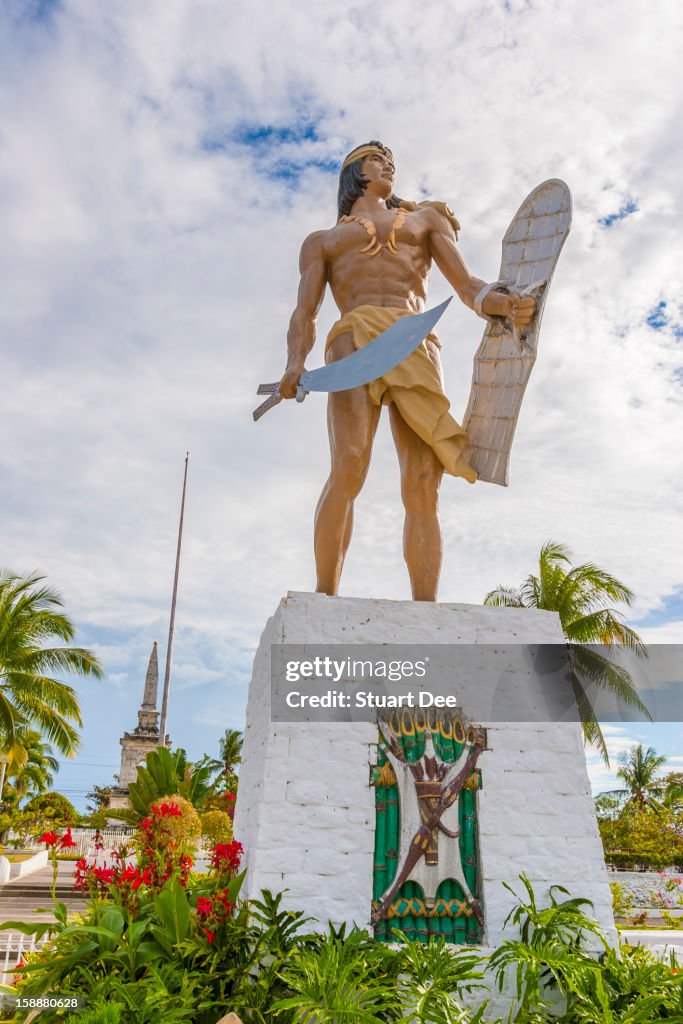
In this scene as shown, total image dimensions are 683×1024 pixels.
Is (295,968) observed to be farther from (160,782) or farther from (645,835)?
(645,835)

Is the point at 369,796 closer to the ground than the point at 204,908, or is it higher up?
higher up

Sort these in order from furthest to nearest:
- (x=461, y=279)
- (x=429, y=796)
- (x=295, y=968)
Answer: (x=461, y=279), (x=429, y=796), (x=295, y=968)

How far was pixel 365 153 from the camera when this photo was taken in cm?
500

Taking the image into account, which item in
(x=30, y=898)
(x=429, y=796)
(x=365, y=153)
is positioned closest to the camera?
(x=429, y=796)

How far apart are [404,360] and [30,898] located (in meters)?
13.5

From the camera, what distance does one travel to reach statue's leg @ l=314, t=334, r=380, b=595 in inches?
168

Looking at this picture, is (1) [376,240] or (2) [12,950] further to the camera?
(2) [12,950]

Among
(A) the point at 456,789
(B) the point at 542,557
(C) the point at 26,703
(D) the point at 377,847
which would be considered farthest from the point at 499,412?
(C) the point at 26,703

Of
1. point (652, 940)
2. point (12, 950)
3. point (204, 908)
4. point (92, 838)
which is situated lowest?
point (12, 950)

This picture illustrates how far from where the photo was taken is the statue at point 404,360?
4.33m

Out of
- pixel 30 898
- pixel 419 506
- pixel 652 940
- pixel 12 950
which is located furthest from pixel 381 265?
pixel 30 898

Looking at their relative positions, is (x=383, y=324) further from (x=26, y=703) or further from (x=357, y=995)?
(x=26, y=703)

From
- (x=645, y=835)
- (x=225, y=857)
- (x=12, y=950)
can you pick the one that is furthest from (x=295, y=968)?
(x=645, y=835)

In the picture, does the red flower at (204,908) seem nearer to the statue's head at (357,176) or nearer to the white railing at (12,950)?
the white railing at (12,950)
